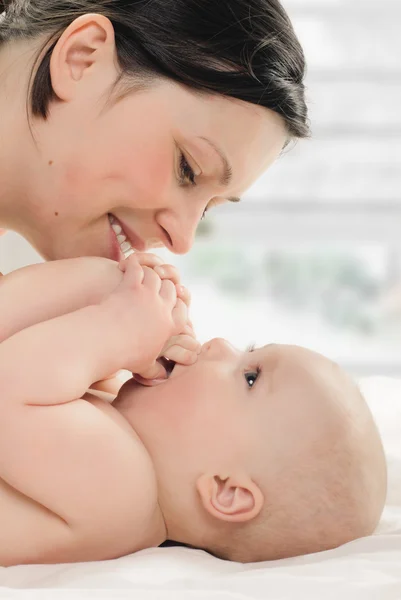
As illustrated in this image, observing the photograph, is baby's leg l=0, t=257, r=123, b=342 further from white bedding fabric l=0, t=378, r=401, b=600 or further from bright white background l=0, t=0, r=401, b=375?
bright white background l=0, t=0, r=401, b=375

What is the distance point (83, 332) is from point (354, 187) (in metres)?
2.68

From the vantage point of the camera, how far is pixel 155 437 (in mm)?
1300

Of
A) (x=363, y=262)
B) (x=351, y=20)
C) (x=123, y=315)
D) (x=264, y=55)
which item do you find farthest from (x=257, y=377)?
Result: (x=363, y=262)

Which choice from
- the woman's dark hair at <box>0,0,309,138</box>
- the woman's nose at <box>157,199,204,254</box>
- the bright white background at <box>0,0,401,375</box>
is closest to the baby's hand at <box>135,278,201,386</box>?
the woman's nose at <box>157,199,204,254</box>

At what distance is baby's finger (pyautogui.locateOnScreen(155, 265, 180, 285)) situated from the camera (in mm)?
1415

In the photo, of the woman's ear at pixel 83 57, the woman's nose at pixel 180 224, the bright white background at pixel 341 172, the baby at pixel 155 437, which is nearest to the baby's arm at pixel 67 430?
the baby at pixel 155 437

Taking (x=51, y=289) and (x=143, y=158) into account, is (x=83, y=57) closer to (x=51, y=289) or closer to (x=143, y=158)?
(x=143, y=158)

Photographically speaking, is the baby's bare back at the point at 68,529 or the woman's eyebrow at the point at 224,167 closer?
the baby's bare back at the point at 68,529

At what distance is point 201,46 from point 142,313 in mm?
542

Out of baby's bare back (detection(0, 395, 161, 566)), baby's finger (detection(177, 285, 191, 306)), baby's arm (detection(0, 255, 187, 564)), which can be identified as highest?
baby's finger (detection(177, 285, 191, 306))

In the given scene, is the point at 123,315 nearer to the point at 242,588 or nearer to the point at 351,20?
the point at 242,588

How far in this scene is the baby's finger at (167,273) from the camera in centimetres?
142

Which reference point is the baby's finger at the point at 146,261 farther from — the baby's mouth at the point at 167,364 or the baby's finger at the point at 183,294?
the baby's mouth at the point at 167,364

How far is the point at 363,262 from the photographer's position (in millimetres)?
4180
